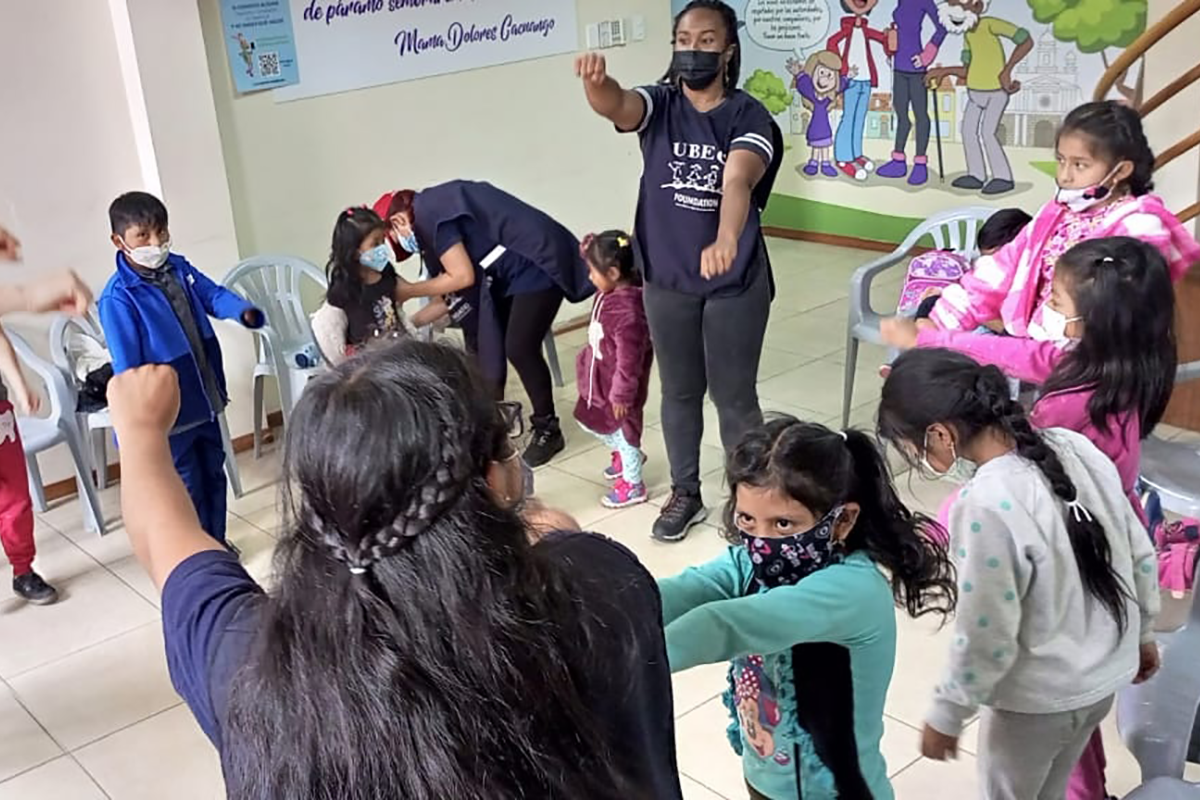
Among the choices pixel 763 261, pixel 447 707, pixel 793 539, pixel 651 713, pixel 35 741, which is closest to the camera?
pixel 447 707

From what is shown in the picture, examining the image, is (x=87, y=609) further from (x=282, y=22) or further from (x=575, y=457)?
(x=282, y=22)

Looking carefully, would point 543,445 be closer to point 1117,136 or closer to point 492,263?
point 492,263

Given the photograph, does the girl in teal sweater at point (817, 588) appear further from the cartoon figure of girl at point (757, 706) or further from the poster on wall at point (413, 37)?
the poster on wall at point (413, 37)

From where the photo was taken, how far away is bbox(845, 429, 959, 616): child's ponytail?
5.06 feet

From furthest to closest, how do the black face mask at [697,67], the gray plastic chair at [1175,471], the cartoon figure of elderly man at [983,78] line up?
1. the cartoon figure of elderly man at [983,78]
2. the black face mask at [697,67]
3. the gray plastic chair at [1175,471]

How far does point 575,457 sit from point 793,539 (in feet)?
8.71

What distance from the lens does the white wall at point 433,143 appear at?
14.3ft

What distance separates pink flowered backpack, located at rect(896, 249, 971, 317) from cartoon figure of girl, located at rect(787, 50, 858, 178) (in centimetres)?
269

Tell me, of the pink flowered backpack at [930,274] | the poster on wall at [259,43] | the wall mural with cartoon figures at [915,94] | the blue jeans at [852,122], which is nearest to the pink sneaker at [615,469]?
the pink flowered backpack at [930,274]

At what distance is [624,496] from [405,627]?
283cm

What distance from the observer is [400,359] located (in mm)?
928

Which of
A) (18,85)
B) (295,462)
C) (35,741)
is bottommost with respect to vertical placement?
(35,741)

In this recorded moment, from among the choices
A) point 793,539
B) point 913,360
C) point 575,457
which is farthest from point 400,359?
point 575,457

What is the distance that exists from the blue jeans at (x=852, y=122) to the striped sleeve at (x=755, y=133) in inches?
141
